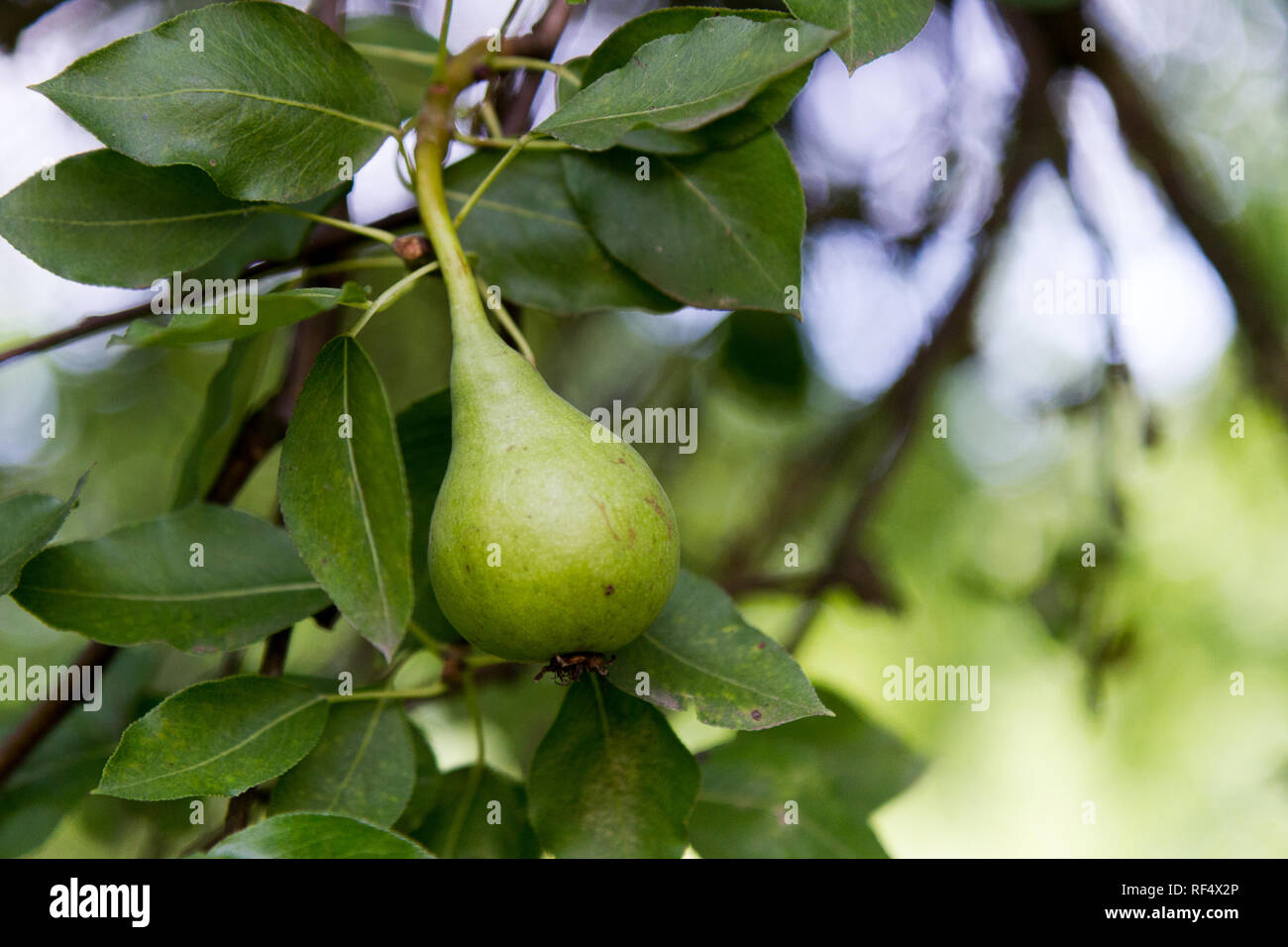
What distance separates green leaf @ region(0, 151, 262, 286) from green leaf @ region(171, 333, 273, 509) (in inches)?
6.6

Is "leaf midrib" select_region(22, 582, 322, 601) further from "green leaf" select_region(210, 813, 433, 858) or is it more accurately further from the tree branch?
the tree branch

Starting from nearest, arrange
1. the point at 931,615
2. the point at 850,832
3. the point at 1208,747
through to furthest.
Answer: the point at 850,832 → the point at 931,615 → the point at 1208,747

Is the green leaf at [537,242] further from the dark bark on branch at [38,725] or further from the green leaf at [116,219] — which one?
the dark bark on branch at [38,725]

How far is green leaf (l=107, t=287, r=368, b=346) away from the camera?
71 cm

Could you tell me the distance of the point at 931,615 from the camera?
14.9 feet

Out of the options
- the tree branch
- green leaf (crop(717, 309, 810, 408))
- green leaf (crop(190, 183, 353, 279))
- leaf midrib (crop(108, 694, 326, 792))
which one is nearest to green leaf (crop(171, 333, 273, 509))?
green leaf (crop(190, 183, 353, 279))

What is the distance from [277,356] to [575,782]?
94.7 inches

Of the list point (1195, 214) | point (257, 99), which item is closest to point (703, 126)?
point (257, 99)

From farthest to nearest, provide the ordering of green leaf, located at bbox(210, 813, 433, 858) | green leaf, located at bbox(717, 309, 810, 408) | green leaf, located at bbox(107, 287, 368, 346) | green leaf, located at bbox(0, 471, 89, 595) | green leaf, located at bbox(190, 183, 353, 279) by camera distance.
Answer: green leaf, located at bbox(717, 309, 810, 408)
green leaf, located at bbox(190, 183, 353, 279)
green leaf, located at bbox(0, 471, 89, 595)
green leaf, located at bbox(210, 813, 433, 858)
green leaf, located at bbox(107, 287, 368, 346)

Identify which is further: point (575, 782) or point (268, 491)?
point (268, 491)
